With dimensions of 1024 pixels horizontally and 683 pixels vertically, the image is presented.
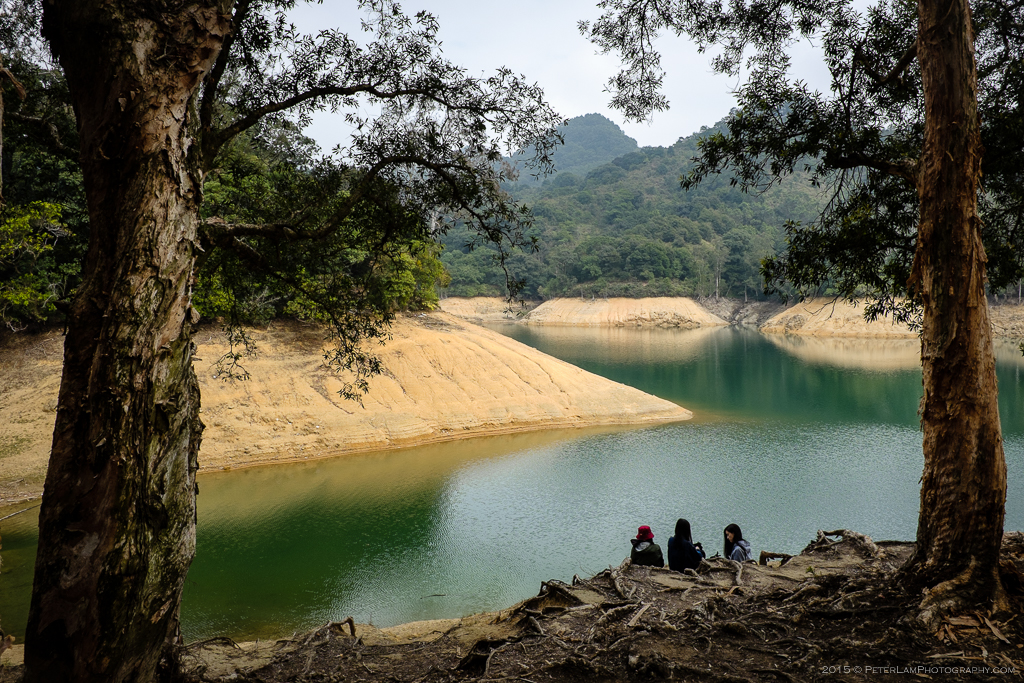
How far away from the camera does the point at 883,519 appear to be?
42.1ft

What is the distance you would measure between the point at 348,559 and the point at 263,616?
2329 millimetres

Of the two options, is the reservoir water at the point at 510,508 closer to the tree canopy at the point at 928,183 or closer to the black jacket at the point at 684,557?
the black jacket at the point at 684,557

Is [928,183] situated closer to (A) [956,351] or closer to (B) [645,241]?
(A) [956,351]

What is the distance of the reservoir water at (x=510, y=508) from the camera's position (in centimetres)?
954

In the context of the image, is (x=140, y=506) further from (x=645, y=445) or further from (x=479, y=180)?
(x=645, y=445)

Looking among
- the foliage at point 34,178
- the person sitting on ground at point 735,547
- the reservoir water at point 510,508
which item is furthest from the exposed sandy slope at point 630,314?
the person sitting on ground at point 735,547

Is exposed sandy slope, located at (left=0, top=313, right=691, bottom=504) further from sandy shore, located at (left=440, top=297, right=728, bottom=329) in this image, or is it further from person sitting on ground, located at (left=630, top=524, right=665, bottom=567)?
sandy shore, located at (left=440, top=297, right=728, bottom=329)

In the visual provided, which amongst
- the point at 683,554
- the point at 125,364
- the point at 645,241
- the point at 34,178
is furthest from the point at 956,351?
the point at 645,241

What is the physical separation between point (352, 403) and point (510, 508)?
7898 mm

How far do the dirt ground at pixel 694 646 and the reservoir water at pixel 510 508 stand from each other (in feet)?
12.5

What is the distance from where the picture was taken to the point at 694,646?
4.21 metres

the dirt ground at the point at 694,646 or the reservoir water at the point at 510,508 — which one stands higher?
the dirt ground at the point at 694,646

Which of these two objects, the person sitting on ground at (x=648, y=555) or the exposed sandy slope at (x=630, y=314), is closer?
the person sitting on ground at (x=648, y=555)

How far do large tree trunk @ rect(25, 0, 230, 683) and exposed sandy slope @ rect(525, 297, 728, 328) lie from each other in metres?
60.9
